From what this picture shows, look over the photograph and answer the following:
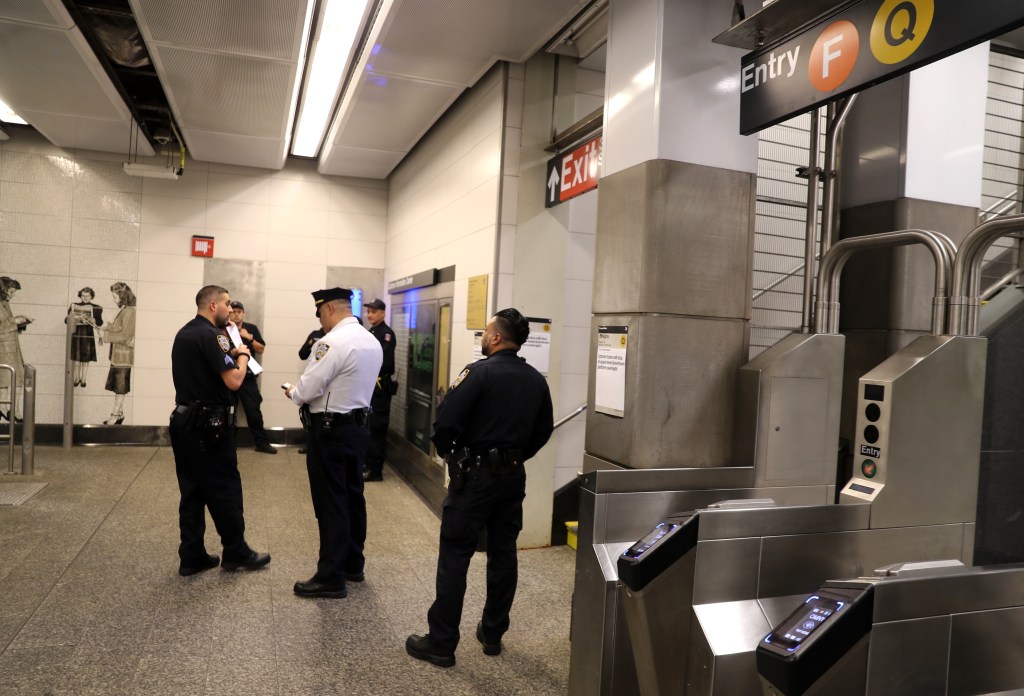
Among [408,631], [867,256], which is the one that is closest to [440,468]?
[408,631]

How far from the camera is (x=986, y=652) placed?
6.15 ft

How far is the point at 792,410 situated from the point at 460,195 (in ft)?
11.1

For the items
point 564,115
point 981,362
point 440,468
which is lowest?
point 440,468

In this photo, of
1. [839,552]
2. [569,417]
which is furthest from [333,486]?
[839,552]

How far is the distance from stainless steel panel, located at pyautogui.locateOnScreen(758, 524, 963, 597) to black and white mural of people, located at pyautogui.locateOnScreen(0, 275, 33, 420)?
25.5ft

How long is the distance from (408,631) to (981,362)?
8.63 ft

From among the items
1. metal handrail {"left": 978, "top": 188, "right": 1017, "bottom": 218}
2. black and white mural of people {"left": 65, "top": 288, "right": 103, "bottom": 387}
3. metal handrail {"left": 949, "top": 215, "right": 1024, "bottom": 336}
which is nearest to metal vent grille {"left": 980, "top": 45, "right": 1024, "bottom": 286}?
metal handrail {"left": 978, "top": 188, "right": 1017, "bottom": 218}

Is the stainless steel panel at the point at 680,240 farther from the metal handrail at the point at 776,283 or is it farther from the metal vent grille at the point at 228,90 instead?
the metal vent grille at the point at 228,90

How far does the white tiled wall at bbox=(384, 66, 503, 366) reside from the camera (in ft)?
15.8

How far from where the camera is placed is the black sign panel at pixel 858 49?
1762 millimetres

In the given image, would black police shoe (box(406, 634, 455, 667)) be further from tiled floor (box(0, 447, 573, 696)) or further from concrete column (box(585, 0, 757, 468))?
concrete column (box(585, 0, 757, 468))

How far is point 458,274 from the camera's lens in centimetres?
540

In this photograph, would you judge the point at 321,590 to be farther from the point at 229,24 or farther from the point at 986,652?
the point at 229,24

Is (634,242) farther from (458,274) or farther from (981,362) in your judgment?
(458,274)
